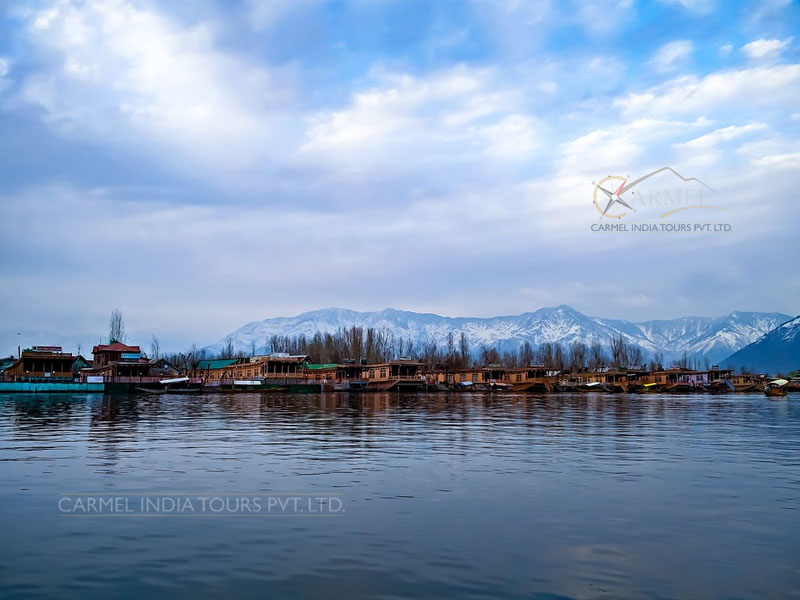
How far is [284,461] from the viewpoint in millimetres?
22828

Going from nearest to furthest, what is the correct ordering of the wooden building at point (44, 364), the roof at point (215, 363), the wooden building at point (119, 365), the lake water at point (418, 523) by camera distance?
1. the lake water at point (418, 523)
2. the wooden building at point (44, 364)
3. the wooden building at point (119, 365)
4. the roof at point (215, 363)

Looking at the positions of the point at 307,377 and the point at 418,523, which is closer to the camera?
the point at 418,523

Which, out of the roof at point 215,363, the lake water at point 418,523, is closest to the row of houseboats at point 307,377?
the roof at point 215,363

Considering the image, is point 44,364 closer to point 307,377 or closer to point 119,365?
point 119,365

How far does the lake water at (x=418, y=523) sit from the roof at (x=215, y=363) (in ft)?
383

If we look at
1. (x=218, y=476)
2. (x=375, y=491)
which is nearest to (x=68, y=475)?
(x=218, y=476)

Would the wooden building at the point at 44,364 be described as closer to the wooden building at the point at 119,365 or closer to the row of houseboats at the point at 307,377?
the row of houseboats at the point at 307,377

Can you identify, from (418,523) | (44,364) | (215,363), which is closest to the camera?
(418,523)

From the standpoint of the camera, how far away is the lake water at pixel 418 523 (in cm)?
1039

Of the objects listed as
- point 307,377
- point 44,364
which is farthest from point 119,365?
point 307,377

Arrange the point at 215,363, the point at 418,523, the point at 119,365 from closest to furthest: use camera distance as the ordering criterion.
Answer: the point at 418,523
the point at 119,365
the point at 215,363

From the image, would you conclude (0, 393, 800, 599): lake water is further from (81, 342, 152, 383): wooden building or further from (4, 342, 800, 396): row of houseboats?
(81, 342, 152, 383): wooden building

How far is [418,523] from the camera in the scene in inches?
558

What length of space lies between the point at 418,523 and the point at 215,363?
140966 millimetres
